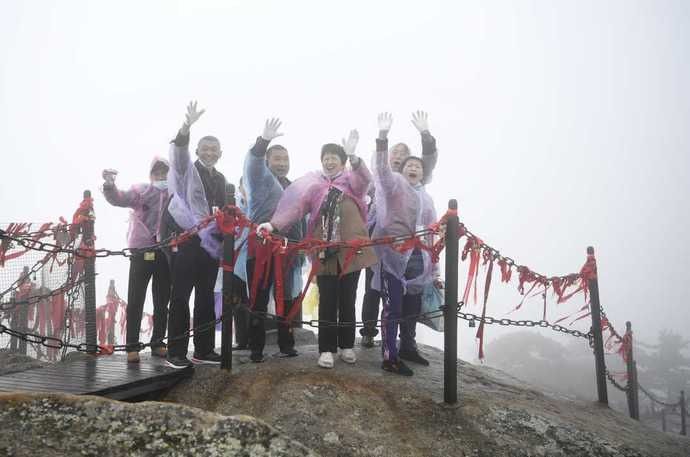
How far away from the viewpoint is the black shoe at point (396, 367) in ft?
13.8

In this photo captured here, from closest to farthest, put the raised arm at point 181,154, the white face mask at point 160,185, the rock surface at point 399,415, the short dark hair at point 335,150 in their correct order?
the rock surface at point 399,415 < the raised arm at point 181,154 < the short dark hair at point 335,150 < the white face mask at point 160,185

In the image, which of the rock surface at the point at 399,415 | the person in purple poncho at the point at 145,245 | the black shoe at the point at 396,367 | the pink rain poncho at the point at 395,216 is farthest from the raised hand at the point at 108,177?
the black shoe at the point at 396,367

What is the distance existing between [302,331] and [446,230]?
13.0ft

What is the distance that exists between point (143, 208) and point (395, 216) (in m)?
2.89

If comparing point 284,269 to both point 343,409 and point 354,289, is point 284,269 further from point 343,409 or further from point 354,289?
point 343,409

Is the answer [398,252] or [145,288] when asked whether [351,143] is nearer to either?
[398,252]

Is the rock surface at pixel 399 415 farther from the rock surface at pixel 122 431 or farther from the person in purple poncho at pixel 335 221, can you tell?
the rock surface at pixel 122 431

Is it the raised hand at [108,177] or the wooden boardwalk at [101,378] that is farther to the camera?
the raised hand at [108,177]

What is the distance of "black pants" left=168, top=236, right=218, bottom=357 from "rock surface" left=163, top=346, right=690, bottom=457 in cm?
46

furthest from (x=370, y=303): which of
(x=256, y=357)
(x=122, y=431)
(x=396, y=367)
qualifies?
(x=122, y=431)

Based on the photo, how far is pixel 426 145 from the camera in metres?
5.08

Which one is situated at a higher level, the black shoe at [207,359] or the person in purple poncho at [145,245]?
the person in purple poncho at [145,245]

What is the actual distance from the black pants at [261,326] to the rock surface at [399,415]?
265 millimetres

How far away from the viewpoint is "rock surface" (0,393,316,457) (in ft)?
6.13
